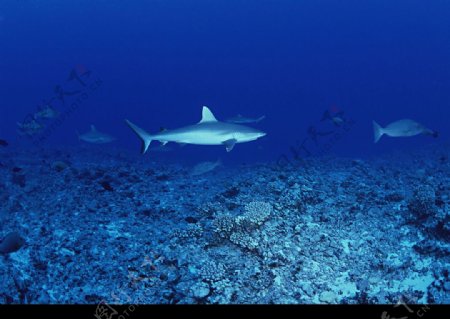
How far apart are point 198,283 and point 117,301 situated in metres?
1.27

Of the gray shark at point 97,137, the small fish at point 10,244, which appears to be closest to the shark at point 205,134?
the small fish at point 10,244

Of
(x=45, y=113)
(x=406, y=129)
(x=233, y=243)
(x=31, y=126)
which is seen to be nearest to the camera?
(x=233, y=243)

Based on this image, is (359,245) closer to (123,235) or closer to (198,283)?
(198,283)

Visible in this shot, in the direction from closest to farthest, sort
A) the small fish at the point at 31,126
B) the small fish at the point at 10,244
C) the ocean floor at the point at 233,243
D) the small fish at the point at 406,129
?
the ocean floor at the point at 233,243
the small fish at the point at 10,244
the small fish at the point at 406,129
the small fish at the point at 31,126

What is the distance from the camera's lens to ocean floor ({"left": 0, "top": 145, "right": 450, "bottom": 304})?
5215mm

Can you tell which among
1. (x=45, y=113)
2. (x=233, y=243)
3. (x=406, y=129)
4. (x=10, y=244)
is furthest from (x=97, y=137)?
(x=406, y=129)

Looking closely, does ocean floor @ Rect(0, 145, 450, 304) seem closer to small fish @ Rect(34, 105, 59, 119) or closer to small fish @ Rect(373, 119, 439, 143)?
small fish @ Rect(373, 119, 439, 143)

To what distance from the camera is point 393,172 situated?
37.0 ft

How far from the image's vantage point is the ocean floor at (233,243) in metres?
5.21

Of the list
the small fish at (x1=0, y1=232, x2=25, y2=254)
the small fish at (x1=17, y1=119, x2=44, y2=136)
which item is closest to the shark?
the small fish at (x1=0, y1=232, x2=25, y2=254)

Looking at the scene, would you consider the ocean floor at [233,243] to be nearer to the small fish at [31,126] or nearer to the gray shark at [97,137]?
the small fish at [31,126]

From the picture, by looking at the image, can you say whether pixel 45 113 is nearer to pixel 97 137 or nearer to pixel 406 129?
pixel 97 137


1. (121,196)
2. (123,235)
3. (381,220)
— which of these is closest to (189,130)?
(121,196)

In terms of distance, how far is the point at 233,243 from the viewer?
6359mm
